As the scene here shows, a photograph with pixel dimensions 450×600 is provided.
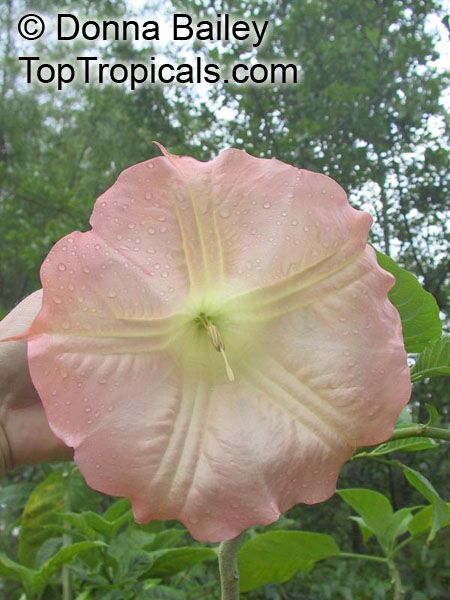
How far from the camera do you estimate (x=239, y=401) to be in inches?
25.1

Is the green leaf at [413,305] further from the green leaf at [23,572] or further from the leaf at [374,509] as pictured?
the green leaf at [23,572]

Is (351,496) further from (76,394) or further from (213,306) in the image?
(76,394)

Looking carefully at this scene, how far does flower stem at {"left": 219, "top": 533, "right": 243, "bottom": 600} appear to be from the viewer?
22.0 inches

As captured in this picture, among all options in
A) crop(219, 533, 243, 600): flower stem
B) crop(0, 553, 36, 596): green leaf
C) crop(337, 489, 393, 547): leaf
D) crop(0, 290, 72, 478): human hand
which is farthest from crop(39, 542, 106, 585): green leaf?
crop(219, 533, 243, 600): flower stem

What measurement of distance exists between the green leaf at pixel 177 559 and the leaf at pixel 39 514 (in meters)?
0.24

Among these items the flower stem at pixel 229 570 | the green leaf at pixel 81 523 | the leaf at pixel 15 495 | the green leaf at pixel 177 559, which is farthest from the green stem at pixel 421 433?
the leaf at pixel 15 495

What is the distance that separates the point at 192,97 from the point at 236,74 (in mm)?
527

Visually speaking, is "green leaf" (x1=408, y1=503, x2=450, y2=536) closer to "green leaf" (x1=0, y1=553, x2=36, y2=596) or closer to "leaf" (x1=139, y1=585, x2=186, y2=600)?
"leaf" (x1=139, y1=585, x2=186, y2=600)

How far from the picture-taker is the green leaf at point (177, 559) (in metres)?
1.06

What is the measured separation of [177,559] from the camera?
1.09 metres

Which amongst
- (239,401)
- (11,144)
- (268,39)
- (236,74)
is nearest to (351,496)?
(239,401)

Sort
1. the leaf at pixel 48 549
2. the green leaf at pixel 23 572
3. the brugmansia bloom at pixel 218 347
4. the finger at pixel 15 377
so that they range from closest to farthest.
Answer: the brugmansia bloom at pixel 218 347 → the finger at pixel 15 377 → the green leaf at pixel 23 572 → the leaf at pixel 48 549

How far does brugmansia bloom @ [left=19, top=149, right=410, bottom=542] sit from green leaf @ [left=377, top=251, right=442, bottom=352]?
0.35ft

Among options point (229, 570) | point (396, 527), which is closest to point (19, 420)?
point (229, 570)
